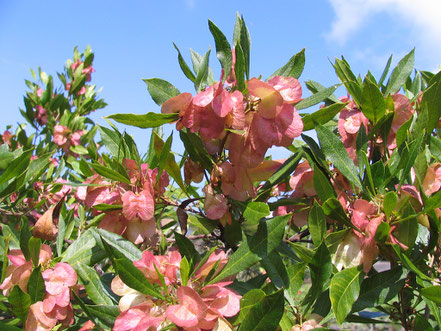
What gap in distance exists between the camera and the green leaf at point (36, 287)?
3.08 feet

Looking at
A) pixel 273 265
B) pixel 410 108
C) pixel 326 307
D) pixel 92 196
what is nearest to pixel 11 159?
pixel 92 196

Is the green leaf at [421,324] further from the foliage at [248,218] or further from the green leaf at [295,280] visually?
the green leaf at [295,280]

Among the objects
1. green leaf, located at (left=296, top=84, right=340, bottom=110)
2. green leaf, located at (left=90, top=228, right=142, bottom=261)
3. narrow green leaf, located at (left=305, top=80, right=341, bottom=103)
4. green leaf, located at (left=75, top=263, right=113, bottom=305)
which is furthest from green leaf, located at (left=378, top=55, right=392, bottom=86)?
green leaf, located at (left=75, top=263, right=113, bottom=305)

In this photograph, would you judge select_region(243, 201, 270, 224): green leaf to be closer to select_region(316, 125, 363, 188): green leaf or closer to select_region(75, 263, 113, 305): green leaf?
select_region(316, 125, 363, 188): green leaf

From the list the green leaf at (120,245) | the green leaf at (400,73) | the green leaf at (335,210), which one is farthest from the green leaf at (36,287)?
the green leaf at (400,73)

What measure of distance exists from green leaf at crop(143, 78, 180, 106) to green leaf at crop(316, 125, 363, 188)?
355 millimetres

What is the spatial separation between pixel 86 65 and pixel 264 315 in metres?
4.87

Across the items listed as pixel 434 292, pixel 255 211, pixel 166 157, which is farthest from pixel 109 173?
pixel 434 292

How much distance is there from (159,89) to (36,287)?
0.52 meters

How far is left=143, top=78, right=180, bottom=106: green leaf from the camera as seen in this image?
0.96 metres

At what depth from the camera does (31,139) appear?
327cm

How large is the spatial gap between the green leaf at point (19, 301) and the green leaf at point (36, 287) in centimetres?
2

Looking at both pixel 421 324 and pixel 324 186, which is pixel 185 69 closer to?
pixel 324 186

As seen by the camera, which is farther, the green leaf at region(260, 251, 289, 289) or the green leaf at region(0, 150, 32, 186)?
the green leaf at region(0, 150, 32, 186)
